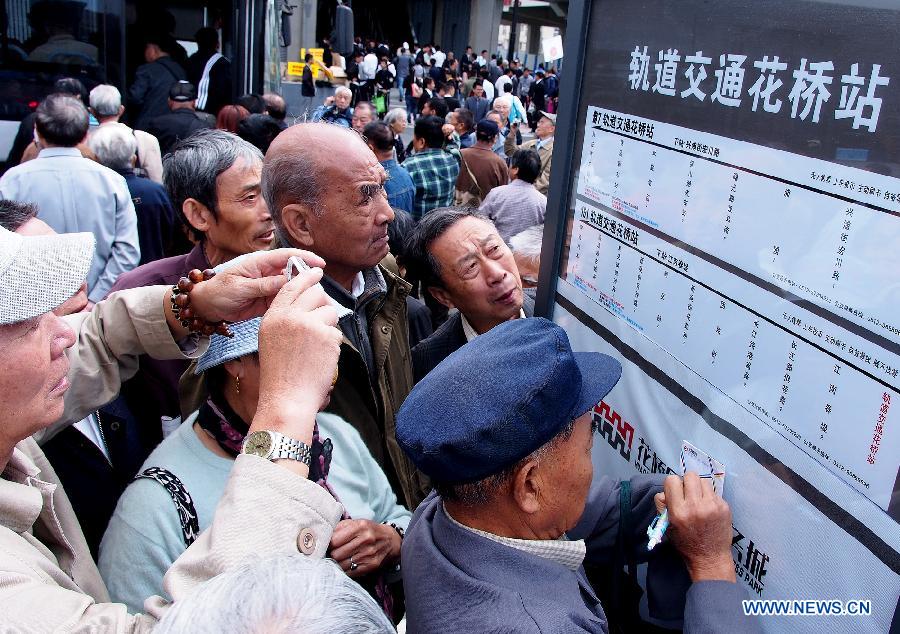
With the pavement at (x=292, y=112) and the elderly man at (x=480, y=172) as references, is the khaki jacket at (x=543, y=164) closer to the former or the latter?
the elderly man at (x=480, y=172)

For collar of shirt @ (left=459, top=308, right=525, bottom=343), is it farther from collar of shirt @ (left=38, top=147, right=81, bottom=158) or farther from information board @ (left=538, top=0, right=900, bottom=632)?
collar of shirt @ (left=38, top=147, right=81, bottom=158)

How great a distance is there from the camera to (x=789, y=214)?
1281mm

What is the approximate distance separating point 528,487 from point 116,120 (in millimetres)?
5083

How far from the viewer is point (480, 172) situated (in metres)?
7.67

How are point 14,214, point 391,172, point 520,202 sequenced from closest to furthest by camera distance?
1. point 14,214
2. point 391,172
3. point 520,202

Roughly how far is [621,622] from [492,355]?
0.87 m

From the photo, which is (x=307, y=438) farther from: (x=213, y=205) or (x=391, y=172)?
(x=391, y=172)

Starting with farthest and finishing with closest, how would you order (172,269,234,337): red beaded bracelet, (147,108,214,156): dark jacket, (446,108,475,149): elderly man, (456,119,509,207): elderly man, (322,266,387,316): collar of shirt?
(446,108,475,149): elderly man < (456,119,509,207): elderly man < (147,108,214,156): dark jacket < (322,266,387,316): collar of shirt < (172,269,234,337): red beaded bracelet

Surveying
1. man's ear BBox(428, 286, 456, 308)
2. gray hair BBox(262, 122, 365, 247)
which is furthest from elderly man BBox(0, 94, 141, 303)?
man's ear BBox(428, 286, 456, 308)

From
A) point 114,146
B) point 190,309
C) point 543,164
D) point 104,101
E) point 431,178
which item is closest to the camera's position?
point 190,309

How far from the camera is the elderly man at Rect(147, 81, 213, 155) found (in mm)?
6301

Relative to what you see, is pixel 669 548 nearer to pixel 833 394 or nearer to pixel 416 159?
pixel 833 394

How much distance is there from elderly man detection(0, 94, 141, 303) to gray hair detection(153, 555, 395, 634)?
11.1 feet

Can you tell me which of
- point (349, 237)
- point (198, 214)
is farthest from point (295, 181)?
point (198, 214)
